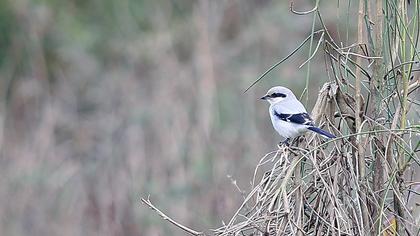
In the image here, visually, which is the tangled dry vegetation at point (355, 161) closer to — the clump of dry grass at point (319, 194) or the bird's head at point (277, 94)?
the clump of dry grass at point (319, 194)

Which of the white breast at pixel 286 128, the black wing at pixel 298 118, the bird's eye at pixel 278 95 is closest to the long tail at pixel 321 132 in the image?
the black wing at pixel 298 118

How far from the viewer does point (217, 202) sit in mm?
5289

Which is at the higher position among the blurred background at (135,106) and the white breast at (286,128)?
the white breast at (286,128)

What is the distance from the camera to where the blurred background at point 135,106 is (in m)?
6.23

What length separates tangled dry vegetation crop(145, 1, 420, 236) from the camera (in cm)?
230

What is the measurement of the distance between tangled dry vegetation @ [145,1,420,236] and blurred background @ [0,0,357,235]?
2.69 m

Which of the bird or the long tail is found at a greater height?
the long tail

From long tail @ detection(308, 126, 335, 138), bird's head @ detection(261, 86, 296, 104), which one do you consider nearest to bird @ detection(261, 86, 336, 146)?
bird's head @ detection(261, 86, 296, 104)

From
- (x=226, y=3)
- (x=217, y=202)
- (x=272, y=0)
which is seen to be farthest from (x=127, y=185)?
(x=272, y=0)

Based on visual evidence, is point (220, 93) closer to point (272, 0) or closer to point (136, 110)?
point (136, 110)

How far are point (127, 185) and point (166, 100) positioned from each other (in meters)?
1.26

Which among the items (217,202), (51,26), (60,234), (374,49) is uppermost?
(374,49)

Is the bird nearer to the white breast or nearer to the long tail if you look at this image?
the white breast

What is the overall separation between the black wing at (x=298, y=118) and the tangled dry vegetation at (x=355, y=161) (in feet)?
0.36
